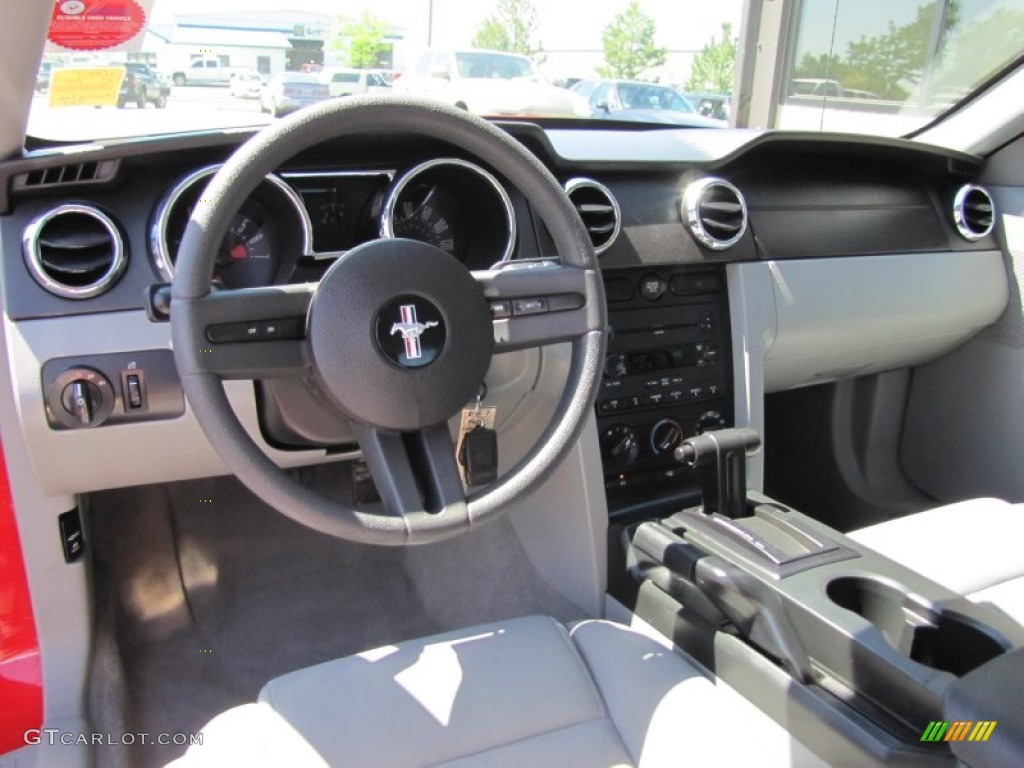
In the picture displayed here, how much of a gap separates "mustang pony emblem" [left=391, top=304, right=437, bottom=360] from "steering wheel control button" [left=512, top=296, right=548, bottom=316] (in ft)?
0.52

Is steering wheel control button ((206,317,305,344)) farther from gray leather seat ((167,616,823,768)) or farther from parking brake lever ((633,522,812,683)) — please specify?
parking brake lever ((633,522,812,683))

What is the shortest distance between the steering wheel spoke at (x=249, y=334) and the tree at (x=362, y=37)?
89 centimetres

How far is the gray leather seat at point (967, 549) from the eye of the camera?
1524mm

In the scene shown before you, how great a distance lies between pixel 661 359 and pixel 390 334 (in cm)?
86

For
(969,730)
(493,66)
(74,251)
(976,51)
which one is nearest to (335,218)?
(74,251)

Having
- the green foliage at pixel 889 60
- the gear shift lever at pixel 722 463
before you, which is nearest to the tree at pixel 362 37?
the gear shift lever at pixel 722 463

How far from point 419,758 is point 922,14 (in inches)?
117

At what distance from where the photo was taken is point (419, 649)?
1414 mm

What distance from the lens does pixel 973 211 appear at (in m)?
2.38

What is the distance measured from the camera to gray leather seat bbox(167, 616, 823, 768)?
1.19m

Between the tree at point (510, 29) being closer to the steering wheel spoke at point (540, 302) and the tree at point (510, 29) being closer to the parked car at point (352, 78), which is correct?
the parked car at point (352, 78)

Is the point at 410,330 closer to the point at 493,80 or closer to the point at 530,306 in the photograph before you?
the point at 530,306

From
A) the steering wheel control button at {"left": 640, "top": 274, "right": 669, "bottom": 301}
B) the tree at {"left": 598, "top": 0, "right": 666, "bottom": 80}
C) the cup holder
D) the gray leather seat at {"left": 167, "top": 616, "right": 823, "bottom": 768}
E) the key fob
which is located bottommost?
the gray leather seat at {"left": 167, "top": 616, "right": 823, "bottom": 768}

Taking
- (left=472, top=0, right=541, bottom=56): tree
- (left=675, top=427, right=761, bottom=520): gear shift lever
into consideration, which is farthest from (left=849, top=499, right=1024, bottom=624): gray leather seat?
(left=472, top=0, right=541, bottom=56): tree
